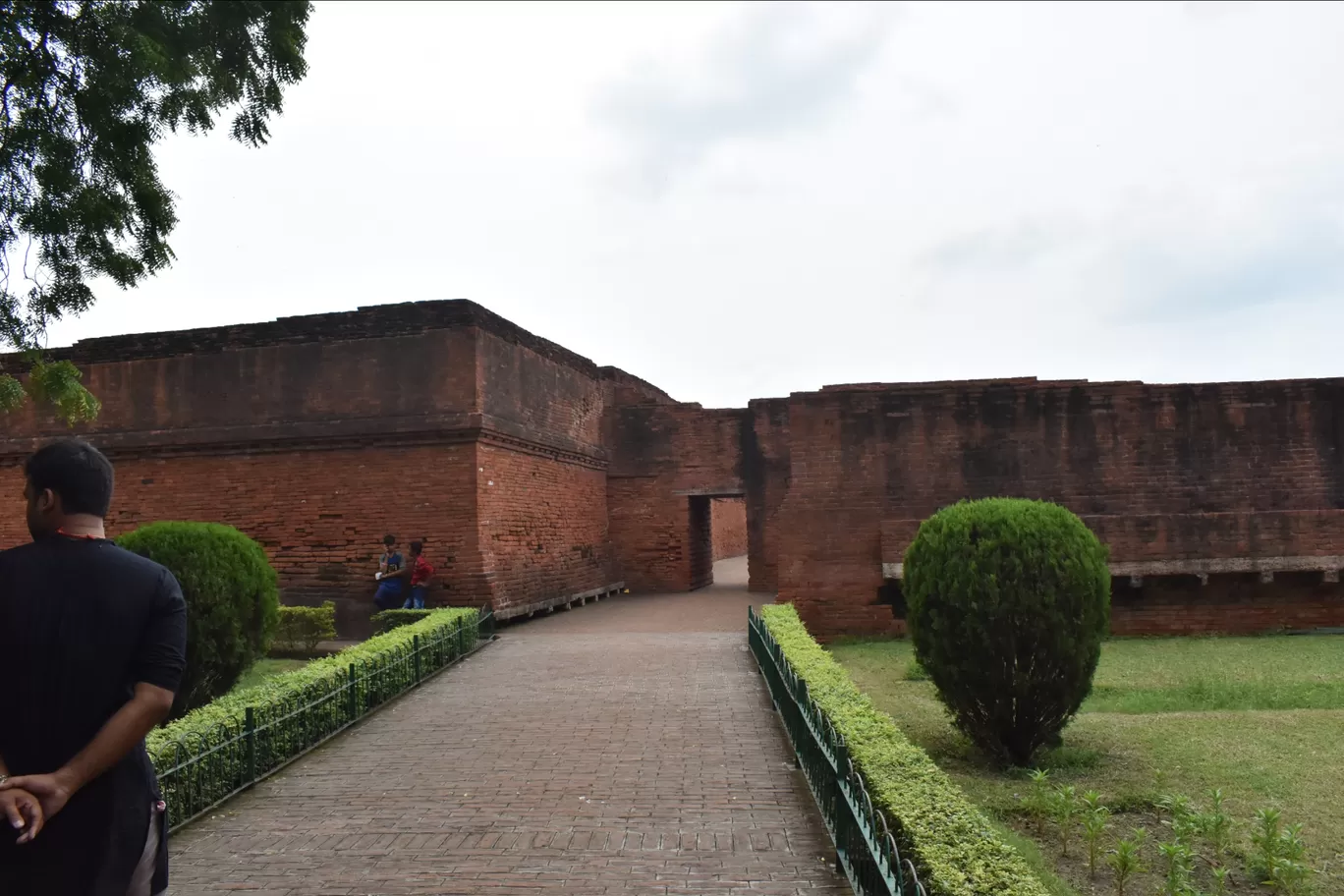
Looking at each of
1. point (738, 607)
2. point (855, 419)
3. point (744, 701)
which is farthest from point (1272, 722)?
point (738, 607)

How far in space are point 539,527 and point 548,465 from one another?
1.20 metres

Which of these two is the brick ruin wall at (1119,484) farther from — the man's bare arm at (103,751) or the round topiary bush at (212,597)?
the man's bare arm at (103,751)

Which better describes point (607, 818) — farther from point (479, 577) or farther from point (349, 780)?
point (479, 577)

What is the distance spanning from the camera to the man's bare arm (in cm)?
222

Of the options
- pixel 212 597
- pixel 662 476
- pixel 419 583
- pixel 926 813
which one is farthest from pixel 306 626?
pixel 926 813

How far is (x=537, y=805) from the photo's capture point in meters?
5.38

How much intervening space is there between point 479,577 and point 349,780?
701 centimetres

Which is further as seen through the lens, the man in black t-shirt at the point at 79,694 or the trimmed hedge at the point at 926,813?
the trimmed hedge at the point at 926,813

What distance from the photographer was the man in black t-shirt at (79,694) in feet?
7.44

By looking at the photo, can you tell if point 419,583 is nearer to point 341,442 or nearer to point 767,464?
point 341,442

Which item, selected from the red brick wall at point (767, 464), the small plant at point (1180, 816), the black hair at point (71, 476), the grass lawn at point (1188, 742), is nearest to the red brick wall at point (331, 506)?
the grass lawn at point (1188, 742)

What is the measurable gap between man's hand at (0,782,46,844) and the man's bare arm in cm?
1

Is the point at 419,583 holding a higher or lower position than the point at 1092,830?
higher

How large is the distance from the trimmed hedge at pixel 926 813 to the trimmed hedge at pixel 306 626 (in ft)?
24.9
